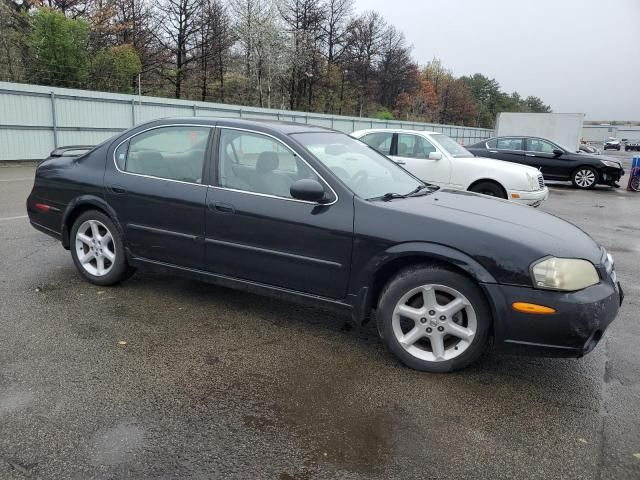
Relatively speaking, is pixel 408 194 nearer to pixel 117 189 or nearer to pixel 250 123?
pixel 250 123

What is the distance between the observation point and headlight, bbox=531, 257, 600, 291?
310 cm

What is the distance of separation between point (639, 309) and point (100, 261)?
5004 millimetres

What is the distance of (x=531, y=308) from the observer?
309 centimetres

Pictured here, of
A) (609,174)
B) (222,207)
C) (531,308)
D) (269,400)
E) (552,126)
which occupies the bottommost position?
(269,400)

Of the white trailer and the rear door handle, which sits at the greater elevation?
the white trailer

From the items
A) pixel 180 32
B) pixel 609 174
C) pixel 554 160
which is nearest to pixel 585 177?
pixel 609 174

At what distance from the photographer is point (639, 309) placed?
16.0 ft

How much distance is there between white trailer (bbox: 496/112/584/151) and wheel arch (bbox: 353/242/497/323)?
22.3m

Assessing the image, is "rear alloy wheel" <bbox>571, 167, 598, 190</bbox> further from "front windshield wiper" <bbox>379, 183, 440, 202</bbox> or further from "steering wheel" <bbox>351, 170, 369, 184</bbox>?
"steering wheel" <bbox>351, 170, 369, 184</bbox>

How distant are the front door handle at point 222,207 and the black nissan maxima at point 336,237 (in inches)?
0.6

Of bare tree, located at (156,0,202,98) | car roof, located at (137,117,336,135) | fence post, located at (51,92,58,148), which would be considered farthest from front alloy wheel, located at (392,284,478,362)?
bare tree, located at (156,0,202,98)

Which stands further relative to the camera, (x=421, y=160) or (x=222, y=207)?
(x=421, y=160)

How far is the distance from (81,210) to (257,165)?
1904 mm

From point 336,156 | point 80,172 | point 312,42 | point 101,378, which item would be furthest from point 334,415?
point 312,42
